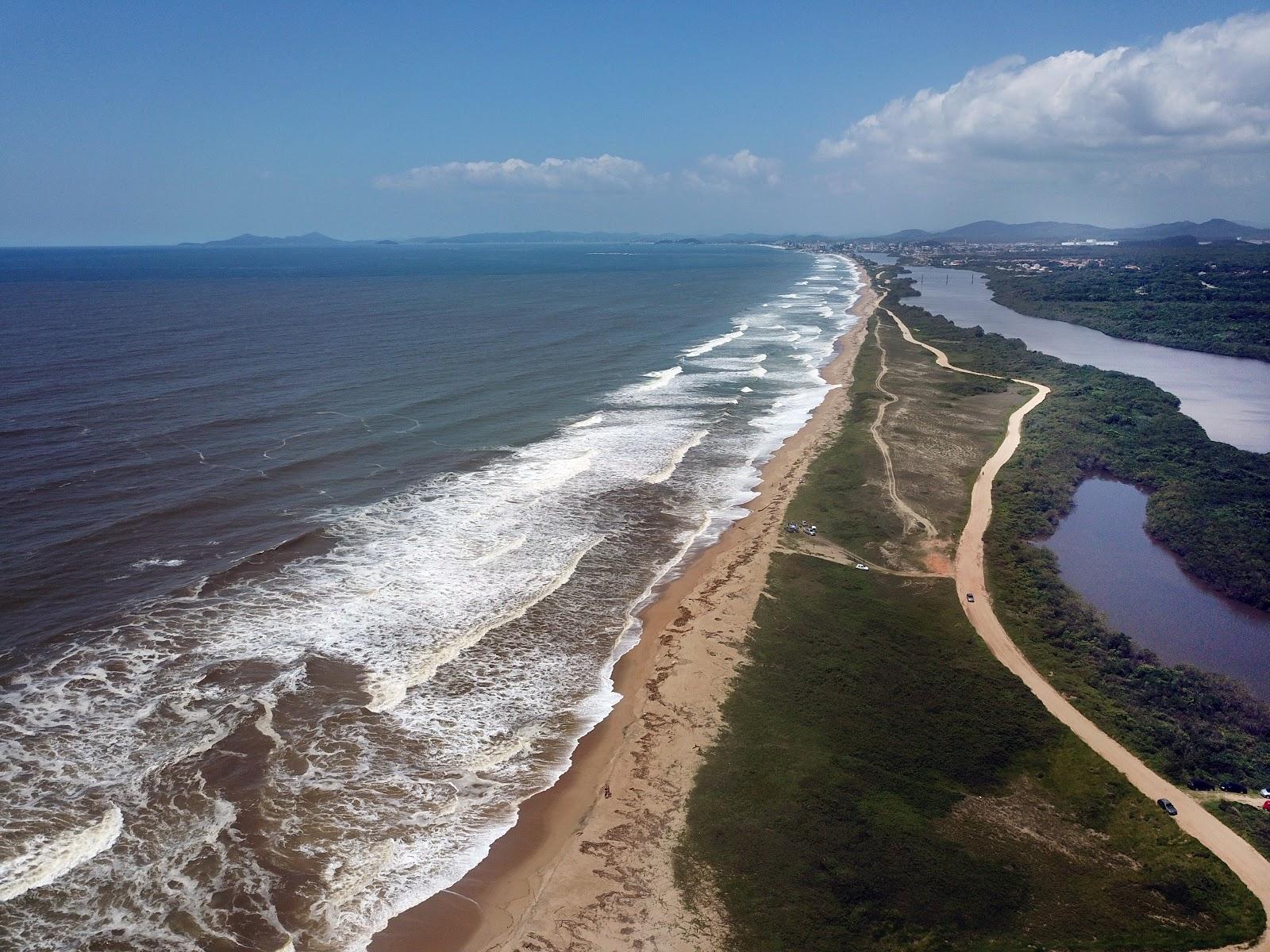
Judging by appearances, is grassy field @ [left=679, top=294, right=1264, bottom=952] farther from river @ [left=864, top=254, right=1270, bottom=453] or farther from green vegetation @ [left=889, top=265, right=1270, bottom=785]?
river @ [left=864, top=254, right=1270, bottom=453]

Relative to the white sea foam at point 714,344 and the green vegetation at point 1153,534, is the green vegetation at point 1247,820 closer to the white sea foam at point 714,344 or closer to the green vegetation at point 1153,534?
the green vegetation at point 1153,534

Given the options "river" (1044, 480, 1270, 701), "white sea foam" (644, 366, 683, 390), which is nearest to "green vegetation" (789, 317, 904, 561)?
"river" (1044, 480, 1270, 701)

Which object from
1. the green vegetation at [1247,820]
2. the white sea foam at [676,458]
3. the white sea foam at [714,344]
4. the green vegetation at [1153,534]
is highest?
the white sea foam at [714,344]

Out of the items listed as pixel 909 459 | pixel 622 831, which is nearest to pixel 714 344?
pixel 909 459

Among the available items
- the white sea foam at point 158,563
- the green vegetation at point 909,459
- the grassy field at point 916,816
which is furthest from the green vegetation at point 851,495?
the white sea foam at point 158,563

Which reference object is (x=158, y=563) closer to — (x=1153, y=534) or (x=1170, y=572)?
(x=1170, y=572)

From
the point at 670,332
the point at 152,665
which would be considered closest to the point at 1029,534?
the point at 152,665
